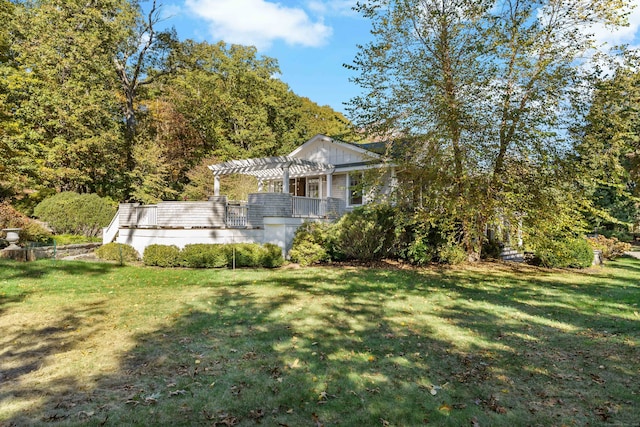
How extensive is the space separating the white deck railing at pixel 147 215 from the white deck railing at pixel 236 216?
3.00 m

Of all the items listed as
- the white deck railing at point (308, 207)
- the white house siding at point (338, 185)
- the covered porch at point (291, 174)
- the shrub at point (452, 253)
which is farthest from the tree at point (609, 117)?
the white house siding at point (338, 185)

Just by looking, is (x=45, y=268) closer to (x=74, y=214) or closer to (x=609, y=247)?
(x=74, y=214)

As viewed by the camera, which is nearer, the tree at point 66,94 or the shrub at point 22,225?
the shrub at point 22,225

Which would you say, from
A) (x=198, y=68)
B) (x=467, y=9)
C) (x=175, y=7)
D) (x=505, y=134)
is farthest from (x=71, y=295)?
(x=198, y=68)

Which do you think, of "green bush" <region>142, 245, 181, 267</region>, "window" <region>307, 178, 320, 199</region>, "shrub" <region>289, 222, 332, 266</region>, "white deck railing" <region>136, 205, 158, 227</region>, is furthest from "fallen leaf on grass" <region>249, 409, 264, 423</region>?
"window" <region>307, 178, 320, 199</region>

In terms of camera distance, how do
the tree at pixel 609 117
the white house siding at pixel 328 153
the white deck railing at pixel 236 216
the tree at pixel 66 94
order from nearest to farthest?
the tree at pixel 609 117, the white deck railing at pixel 236 216, the white house siding at pixel 328 153, the tree at pixel 66 94

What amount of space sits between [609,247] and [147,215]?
898 inches

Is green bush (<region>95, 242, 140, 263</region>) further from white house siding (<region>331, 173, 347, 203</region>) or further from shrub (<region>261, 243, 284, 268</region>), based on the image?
white house siding (<region>331, 173, 347, 203</region>)

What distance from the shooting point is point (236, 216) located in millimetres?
14336

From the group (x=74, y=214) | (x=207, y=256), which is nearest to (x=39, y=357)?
(x=207, y=256)

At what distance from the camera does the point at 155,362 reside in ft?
15.0

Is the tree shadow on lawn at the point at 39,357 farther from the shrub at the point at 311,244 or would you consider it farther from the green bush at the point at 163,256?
the shrub at the point at 311,244

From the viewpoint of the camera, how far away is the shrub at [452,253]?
14.1 meters

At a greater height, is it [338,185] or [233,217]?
[338,185]
